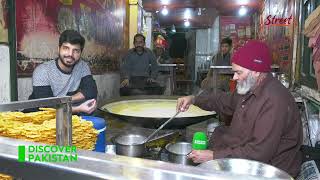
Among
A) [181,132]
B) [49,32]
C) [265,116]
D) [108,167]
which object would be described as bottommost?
[181,132]

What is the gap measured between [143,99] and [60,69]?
180cm

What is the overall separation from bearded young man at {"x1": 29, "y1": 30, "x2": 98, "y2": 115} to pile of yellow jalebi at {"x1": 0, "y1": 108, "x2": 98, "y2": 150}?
124 centimetres

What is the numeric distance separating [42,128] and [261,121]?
146 centimetres

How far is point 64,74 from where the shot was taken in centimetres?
314

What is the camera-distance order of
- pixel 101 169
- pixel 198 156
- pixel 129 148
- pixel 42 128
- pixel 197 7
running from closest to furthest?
pixel 101 169 < pixel 42 128 < pixel 129 148 < pixel 198 156 < pixel 197 7

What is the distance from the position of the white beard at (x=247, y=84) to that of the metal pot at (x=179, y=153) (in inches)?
24.3

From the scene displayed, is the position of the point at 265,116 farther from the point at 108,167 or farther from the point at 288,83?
the point at 288,83

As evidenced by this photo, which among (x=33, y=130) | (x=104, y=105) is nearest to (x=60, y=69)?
(x=104, y=105)

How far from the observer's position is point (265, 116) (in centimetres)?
222

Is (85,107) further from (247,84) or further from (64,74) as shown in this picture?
(247,84)

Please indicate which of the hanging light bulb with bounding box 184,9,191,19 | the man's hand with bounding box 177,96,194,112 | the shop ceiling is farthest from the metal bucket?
the hanging light bulb with bounding box 184,9,191,19

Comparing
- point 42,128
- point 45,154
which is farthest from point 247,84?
point 45,154

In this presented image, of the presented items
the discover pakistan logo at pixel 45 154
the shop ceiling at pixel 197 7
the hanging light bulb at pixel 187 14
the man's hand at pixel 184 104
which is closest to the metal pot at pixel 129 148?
the man's hand at pixel 184 104

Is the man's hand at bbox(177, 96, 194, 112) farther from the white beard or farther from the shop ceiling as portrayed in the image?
the shop ceiling
